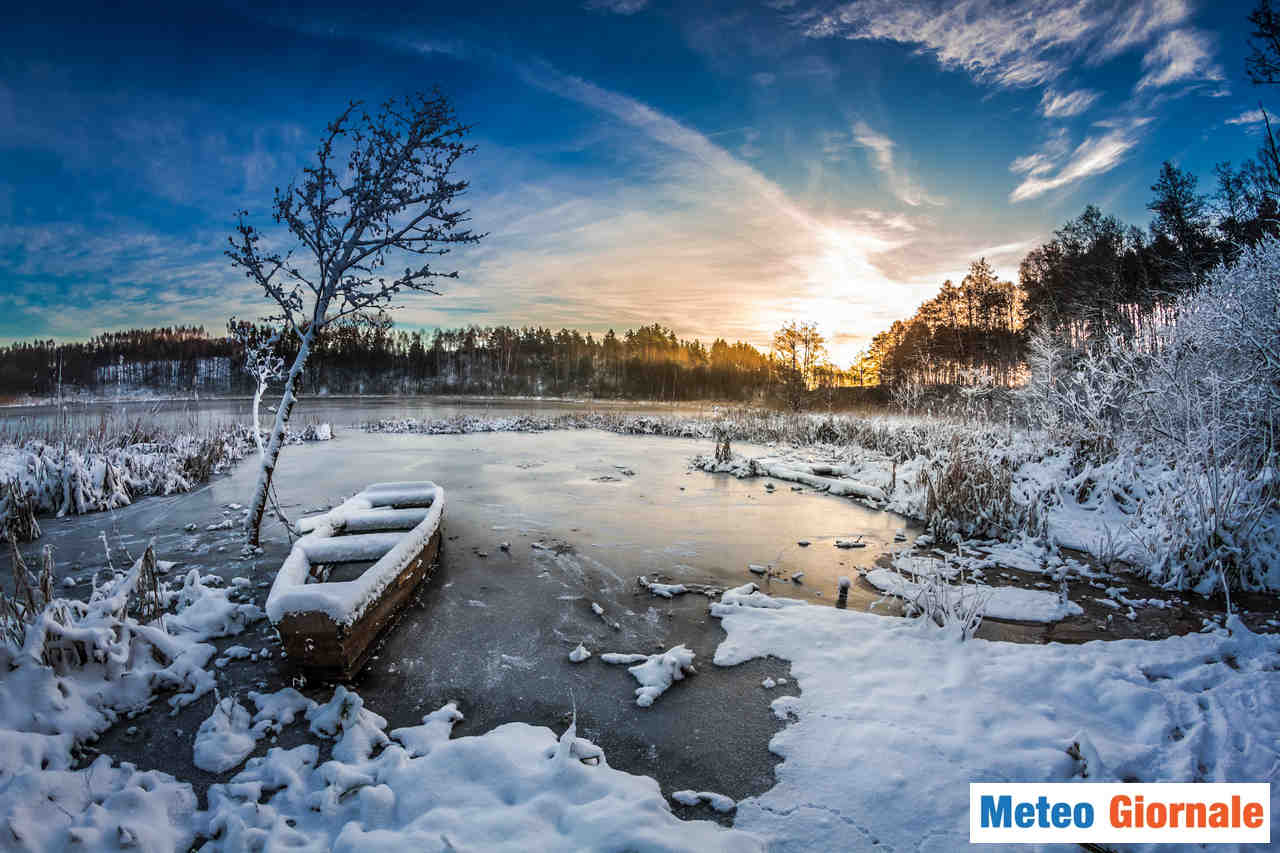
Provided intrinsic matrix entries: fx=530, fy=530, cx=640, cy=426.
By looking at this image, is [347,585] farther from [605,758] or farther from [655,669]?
[655,669]

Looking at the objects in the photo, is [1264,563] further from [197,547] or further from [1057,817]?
[197,547]

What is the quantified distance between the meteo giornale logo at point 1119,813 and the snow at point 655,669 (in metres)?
2.06

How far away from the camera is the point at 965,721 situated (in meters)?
3.50

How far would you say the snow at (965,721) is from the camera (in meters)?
2.83

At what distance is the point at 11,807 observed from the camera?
243 centimetres

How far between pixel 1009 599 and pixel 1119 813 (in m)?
3.60

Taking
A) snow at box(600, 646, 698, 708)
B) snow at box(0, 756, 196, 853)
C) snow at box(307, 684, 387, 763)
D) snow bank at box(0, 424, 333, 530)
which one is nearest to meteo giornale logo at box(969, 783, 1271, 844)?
snow at box(600, 646, 698, 708)

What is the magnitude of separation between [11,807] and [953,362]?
50.6 meters

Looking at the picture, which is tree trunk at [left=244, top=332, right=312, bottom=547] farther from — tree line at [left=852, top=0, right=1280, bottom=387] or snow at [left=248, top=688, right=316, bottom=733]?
tree line at [left=852, top=0, right=1280, bottom=387]

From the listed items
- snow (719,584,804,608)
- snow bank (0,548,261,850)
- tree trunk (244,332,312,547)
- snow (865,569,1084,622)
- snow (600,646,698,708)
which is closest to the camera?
snow bank (0,548,261,850)

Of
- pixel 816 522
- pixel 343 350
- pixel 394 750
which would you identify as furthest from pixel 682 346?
pixel 394 750

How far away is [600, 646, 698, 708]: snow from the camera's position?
13.3 ft

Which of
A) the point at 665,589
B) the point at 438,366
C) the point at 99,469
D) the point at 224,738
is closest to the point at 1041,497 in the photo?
the point at 665,589

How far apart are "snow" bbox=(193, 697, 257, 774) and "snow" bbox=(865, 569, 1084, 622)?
561 cm
